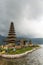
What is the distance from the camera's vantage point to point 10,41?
110062mm

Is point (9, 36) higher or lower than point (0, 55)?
higher

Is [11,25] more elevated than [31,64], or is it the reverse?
[11,25]

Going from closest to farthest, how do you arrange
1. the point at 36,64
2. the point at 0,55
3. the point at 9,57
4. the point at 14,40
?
1. the point at 36,64
2. the point at 9,57
3. the point at 0,55
4. the point at 14,40

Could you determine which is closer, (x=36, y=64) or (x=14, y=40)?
(x=36, y=64)

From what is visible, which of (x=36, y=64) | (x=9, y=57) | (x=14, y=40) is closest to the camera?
(x=36, y=64)

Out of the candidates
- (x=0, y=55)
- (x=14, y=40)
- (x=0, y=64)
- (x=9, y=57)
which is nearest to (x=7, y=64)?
(x=0, y=64)

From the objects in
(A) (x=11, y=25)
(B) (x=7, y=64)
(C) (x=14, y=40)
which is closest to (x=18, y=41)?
(C) (x=14, y=40)

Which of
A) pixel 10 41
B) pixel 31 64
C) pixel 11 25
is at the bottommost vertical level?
pixel 31 64

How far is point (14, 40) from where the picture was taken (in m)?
110

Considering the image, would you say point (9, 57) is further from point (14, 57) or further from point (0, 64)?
point (0, 64)

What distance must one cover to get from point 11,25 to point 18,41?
11202 mm

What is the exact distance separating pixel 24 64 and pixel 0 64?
6437 millimetres

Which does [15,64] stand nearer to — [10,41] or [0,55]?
[0,55]

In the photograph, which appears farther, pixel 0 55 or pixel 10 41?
pixel 10 41
